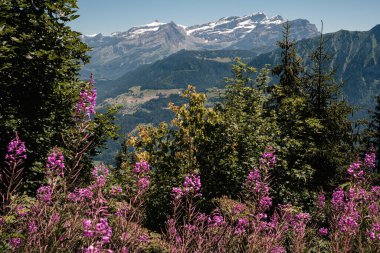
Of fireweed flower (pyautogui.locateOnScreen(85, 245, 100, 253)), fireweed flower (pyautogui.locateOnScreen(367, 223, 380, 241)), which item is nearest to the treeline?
fireweed flower (pyautogui.locateOnScreen(85, 245, 100, 253))

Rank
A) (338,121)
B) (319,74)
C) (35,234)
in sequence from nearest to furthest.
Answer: (35,234) < (338,121) < (319,74)

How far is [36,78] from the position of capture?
32.7 feet

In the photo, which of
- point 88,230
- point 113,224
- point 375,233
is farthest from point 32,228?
point 375,233

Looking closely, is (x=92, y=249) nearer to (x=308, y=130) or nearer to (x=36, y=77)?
(x=36, y=77)

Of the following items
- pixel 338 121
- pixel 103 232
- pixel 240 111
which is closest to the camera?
pixel 103 232

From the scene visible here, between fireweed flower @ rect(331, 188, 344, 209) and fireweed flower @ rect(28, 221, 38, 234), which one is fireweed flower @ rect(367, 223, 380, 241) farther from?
fireweed flower @ rect(28, 221, 38, 234)

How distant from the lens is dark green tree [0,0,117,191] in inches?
370

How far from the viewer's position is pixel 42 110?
A: 10.4 metres

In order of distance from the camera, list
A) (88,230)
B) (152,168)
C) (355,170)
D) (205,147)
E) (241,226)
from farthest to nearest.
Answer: (152,168) < (205,147) < (355,170) < (241,226) < (88,230)

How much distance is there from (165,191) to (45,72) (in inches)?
275

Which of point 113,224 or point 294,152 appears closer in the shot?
point 113,224

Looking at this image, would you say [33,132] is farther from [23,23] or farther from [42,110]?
[23,23]

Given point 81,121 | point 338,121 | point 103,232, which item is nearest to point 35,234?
point 103,232

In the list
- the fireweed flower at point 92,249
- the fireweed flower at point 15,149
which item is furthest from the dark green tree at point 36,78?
the fireweed flower at point 92,249
